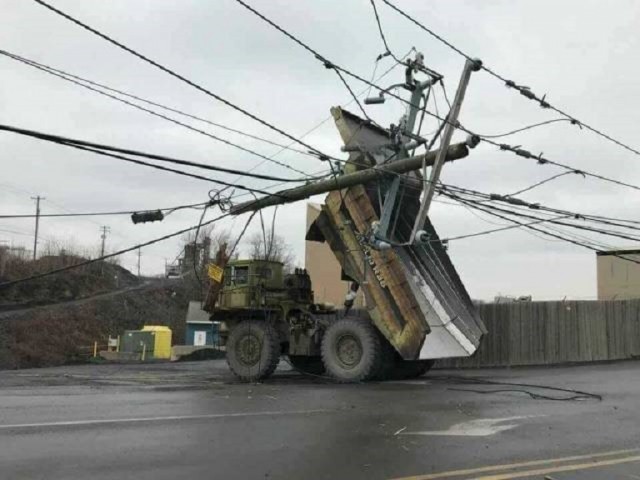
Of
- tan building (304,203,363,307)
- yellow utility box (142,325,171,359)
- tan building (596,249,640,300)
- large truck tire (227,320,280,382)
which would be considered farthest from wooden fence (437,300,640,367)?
tan building (596,249,640,300)

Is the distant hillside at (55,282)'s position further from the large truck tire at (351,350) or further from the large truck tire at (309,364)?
the large truck tire at (351,350)

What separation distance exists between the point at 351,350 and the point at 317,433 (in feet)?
26.0

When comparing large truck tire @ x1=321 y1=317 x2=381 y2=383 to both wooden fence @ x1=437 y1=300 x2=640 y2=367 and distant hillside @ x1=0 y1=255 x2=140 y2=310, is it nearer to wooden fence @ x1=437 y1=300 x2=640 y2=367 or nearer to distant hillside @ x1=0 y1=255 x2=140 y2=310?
wooden fence @ x1=437 y1=300 x2=640 y2=367

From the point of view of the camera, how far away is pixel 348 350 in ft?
54.4

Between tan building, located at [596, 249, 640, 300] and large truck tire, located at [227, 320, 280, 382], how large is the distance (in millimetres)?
33617

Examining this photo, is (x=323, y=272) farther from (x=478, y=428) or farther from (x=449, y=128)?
(x=478, y=428)

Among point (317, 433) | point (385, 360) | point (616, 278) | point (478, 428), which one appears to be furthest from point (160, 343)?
point (616, 278)

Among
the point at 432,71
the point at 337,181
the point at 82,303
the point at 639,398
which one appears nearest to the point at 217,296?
the point at 337,181

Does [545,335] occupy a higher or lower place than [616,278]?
lower

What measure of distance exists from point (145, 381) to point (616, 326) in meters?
16.4

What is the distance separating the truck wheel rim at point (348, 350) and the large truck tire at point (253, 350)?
1827 millimetres

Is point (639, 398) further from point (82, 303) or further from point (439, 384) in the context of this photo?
point (82, 303)

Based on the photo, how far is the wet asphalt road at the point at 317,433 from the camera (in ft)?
21.8

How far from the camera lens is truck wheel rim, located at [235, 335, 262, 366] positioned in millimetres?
17781
